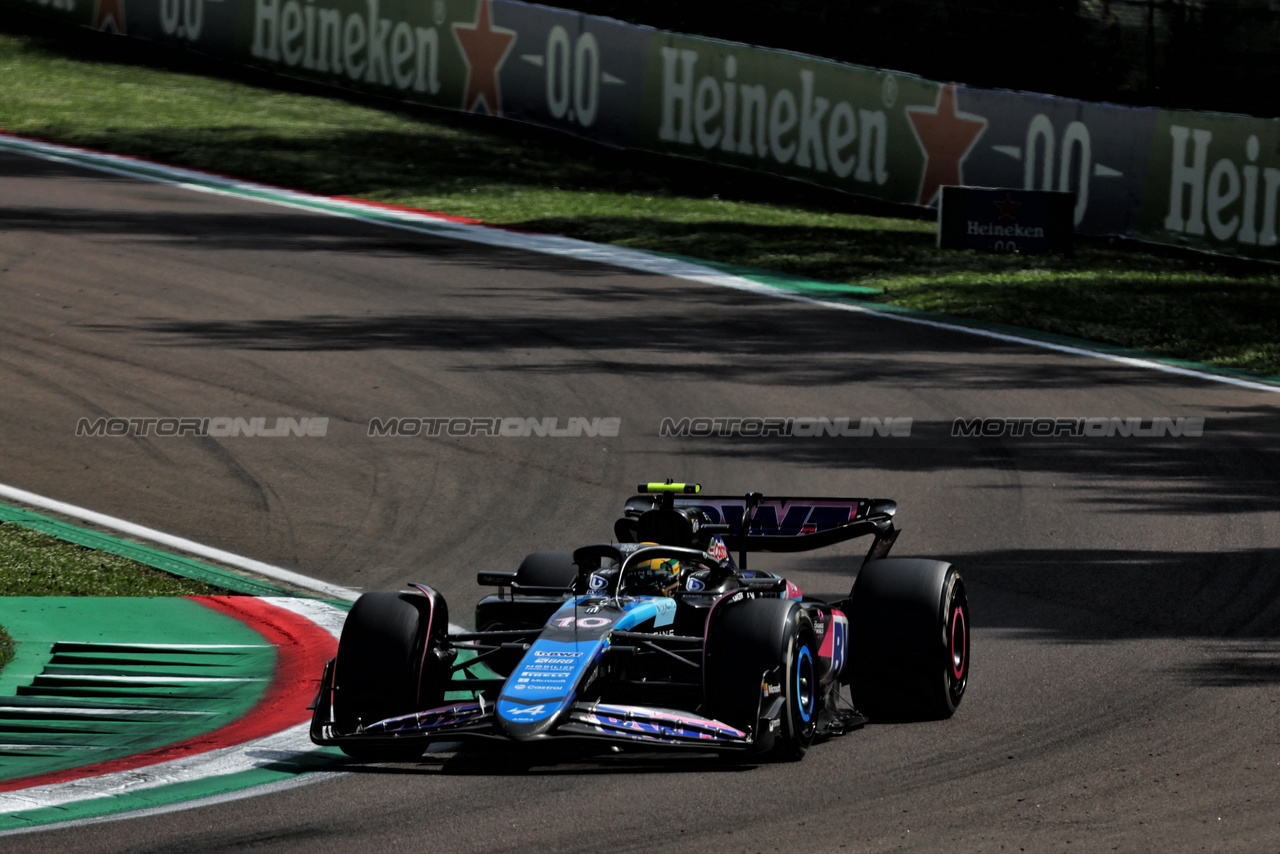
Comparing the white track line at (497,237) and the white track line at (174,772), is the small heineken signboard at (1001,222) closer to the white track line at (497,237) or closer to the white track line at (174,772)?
the white track line at (497,237)

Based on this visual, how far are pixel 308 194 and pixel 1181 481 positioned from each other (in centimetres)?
1507

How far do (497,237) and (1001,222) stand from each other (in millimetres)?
6579

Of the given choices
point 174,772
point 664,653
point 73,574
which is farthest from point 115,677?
point 664,653

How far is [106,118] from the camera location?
92.0ft

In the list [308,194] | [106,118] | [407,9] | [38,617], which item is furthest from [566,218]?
[38,617]

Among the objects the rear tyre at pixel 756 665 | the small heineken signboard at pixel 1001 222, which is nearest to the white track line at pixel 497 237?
the small heineken signboard at pixel 1001 222

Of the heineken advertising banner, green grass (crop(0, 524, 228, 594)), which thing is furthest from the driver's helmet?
the heineken advertising banner

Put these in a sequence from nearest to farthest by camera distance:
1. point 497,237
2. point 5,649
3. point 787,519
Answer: point 5,649, point 787,519, point 497,237

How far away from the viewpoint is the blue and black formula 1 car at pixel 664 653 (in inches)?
272

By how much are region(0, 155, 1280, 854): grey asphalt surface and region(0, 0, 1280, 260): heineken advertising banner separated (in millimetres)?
5653

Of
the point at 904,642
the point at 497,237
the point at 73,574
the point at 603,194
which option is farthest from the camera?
the point at 603,194

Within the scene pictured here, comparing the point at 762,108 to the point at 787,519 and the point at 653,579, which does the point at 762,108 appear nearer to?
the point at 787,519

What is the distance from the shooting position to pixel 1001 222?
22.3m

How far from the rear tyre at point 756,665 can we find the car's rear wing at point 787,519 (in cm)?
145
